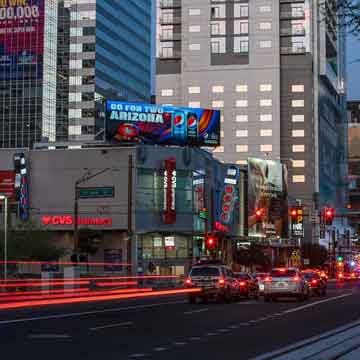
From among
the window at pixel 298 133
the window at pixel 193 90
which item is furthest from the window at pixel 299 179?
the window at pixel 193 90

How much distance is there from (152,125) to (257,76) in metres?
74.7

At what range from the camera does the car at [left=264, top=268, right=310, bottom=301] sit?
134 ft

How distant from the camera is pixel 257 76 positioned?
159625 millimetres

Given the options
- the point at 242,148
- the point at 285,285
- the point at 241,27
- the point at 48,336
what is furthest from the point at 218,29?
the point at 48,336

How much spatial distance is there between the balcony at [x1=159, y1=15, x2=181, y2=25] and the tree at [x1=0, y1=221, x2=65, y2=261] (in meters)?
98.4

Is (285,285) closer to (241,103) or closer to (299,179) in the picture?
(299,179)

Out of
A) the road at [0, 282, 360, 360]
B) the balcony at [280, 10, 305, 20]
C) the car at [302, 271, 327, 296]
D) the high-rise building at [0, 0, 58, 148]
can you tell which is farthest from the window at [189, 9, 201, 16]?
the road at [0, 282, 360, 360]

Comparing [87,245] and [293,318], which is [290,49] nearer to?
[87,245]

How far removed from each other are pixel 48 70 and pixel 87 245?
309 ft

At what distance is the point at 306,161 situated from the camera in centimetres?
15525

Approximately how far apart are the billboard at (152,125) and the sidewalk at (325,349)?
6706 cm

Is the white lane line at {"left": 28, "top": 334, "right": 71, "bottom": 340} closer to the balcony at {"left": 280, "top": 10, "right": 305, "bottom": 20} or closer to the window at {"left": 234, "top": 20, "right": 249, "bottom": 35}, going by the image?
the window at {"left": 234, "top": 20, "right": 249, "bottom": 35}

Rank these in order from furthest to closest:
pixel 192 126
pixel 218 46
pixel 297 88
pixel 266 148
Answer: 1. pixel 218 46
2. pixel 266 148
3. pixel 297 88
4. pixel 192 126

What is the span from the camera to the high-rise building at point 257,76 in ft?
514
